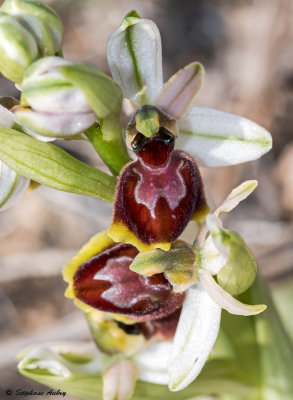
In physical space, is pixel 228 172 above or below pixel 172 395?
below

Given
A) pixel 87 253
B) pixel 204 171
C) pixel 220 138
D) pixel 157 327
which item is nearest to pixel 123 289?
pixel 87 253

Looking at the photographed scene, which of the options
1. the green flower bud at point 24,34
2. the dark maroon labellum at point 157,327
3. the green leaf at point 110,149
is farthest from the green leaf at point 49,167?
the dark maroon labellum at point 157,327

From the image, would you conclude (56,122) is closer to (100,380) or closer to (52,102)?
(52,102)

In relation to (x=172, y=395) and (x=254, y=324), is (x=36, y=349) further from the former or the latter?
(x=254, y=324)

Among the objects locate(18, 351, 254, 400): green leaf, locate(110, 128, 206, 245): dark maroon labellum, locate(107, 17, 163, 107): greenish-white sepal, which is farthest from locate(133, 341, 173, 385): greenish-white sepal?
locate(107, 17, 163, 107): greenish-white sepal

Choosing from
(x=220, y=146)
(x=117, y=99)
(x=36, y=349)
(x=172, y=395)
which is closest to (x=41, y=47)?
(x=117, y=99)

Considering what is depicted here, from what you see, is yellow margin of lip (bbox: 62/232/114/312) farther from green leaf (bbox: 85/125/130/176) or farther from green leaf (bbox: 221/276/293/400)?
green leaf (bbox: 221/276/293/400)
